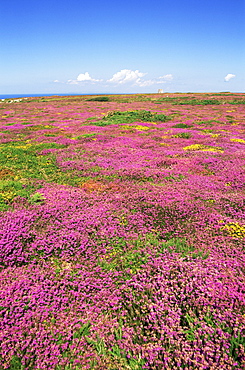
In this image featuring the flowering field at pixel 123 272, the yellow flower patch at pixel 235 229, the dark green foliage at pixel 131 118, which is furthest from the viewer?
the dark green foliage at pixel 131 118

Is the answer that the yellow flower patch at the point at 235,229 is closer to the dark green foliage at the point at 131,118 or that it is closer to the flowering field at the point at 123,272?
the flowering field at the point at 123,272

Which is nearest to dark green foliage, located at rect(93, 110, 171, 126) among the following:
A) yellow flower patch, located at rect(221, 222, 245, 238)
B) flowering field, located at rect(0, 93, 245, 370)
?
flowering field, located at rect(0, 93, 245, 370)

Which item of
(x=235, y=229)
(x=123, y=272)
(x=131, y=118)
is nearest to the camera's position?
(x=123, y=272)

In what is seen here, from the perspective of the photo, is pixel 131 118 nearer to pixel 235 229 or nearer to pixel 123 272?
pixel 235 229

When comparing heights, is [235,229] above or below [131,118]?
below

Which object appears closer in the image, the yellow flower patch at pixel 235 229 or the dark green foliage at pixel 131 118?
the yellow flower patch at pixel 235 229

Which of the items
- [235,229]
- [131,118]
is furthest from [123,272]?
[131,118]

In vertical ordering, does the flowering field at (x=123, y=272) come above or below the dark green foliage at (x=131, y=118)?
below

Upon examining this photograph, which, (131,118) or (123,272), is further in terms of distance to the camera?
(131,118)

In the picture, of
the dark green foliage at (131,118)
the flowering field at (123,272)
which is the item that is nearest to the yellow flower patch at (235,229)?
the flowering field at (123,272)

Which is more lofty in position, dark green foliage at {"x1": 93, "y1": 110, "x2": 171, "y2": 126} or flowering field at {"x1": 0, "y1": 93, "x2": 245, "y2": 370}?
dark green foliage at {"x1": 93, "y1": 110, "x2": 171, "y2": 126}

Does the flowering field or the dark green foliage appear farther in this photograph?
the dark green foliage

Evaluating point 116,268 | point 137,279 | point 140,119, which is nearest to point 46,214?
point 116,268

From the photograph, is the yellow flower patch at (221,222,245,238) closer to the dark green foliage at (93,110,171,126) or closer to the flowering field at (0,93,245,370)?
the flowering field at (0,93,245,370)
